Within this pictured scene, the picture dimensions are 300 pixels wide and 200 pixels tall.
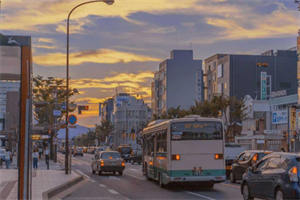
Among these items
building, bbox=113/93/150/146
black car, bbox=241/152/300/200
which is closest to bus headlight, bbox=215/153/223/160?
black car, bbox=241/152/300/200

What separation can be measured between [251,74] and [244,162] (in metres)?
73.3

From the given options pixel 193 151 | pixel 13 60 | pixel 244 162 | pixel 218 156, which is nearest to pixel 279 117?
pixel 244 162

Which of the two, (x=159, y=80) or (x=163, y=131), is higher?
(x=159, y=80)

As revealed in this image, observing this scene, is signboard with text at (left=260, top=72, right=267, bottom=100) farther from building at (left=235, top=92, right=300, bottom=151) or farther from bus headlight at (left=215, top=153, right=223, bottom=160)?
bus headlight at (left=215, top=153, right=223, bottom=160)

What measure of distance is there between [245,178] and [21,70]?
10576 mm

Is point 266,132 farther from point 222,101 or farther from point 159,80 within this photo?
point 159,80

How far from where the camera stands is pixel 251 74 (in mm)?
101875

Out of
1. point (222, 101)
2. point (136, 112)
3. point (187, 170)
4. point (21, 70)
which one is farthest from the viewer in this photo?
point (136, 112)

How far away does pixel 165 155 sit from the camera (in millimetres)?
26547

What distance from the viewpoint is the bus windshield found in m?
25.9

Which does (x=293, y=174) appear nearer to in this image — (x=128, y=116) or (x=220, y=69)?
(x=220, y=69)

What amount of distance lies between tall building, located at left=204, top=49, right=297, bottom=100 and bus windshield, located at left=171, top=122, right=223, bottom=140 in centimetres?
7220

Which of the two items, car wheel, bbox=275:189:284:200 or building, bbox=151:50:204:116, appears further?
building, bbox=151:50:204:116

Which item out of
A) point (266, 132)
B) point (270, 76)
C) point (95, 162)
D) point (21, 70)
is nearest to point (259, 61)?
point (270, 76)
